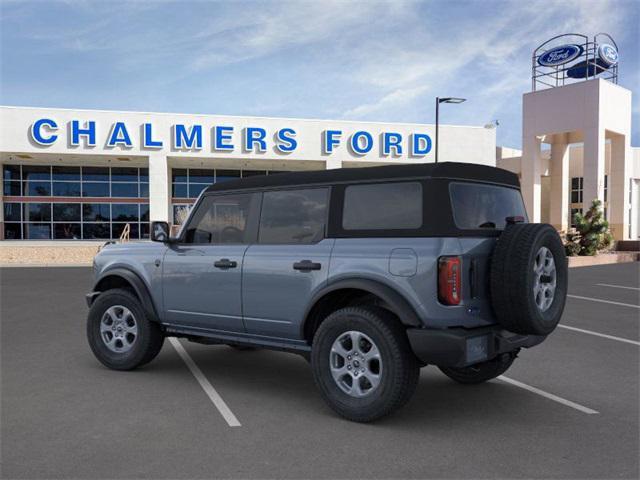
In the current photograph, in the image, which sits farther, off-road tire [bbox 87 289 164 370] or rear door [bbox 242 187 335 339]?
off-road tire [bbox 87 289 164 370]

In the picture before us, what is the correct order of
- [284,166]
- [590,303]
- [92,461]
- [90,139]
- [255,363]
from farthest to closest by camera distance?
[284,166]
[90,139]
[590,303]
[255,363]
[92,461]

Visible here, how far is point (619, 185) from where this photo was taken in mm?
33938

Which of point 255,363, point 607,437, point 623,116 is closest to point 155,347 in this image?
point 255,363

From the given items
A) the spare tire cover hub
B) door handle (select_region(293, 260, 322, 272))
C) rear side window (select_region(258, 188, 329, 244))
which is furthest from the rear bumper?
rear side window (select_region(258, 188, 329, 244))

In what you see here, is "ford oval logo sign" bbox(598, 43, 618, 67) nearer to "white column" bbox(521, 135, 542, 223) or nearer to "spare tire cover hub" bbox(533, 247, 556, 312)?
"white column" bbox(521, 135, 542, 223)

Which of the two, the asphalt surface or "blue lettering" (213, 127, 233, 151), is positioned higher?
"blue lettering" (213, 127, 233, 151)

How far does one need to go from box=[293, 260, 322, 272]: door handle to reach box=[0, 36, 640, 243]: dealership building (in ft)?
91.7

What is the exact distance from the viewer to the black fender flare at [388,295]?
169 inches

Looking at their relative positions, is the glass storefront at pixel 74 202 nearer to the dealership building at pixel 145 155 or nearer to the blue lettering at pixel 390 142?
the dealership building at pixel 145 155

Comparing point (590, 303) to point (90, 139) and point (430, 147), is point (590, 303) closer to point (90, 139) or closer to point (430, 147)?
point (430, 147)

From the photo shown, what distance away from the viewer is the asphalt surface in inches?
146

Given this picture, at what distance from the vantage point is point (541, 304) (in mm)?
4617

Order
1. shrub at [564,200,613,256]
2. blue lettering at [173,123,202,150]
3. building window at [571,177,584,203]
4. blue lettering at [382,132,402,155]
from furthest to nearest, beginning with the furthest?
building window at [571,177,584,203], blue lettering at [382,132,402,155], blue lettering at [173,123,202,150], shrub at [564,200,613,256]

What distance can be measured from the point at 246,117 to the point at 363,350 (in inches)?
1160
